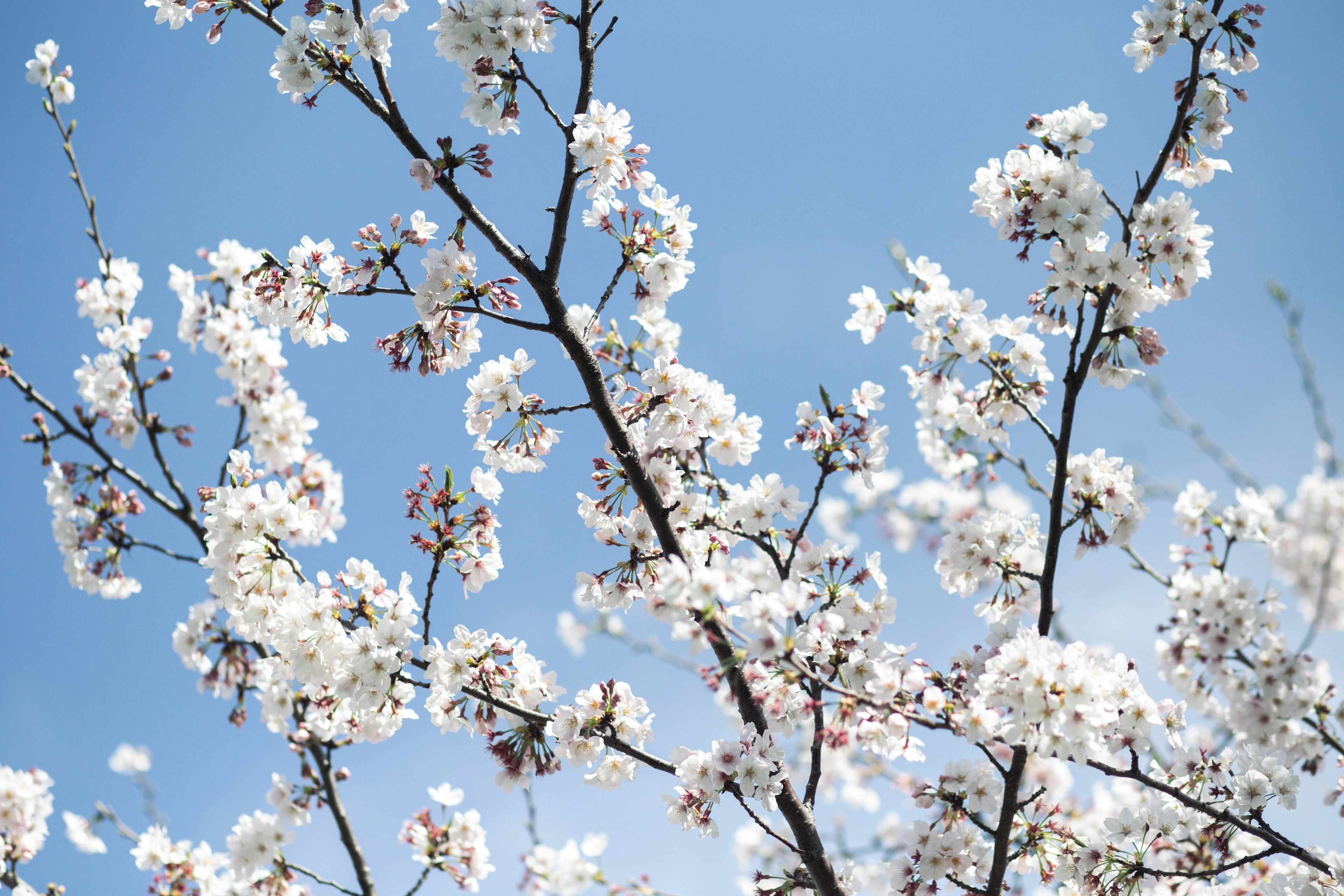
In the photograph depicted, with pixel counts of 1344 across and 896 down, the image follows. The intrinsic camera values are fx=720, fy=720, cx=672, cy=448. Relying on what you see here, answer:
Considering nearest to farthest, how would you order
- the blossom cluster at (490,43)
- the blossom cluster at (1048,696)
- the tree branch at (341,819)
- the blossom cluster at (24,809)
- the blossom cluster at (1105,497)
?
1. the blossom cluster at (1048,696)
2. the blossom cluster at (490,43)
3. the blossom cluster at (1105,497)
4. the tree branch at (341,819)
5. the blossom cluster at (24,809)

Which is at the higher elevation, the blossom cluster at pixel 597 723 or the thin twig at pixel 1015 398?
the thin twig at pixel 1015 398

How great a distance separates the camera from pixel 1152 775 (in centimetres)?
362

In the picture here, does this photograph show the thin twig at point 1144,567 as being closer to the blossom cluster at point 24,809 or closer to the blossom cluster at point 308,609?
the blossom cluster at point 308,609

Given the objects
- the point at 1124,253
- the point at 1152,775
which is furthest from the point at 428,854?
the point at 1124,253

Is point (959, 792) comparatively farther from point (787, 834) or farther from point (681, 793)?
point (787, 834)

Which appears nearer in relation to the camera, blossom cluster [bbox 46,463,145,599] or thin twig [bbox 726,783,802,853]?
thin twig [bbox 726,783,802,853]

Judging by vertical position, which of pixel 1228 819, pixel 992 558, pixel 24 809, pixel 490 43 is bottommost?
pixel 24 809

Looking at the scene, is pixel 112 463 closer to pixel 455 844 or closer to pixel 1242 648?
pixel 455 844

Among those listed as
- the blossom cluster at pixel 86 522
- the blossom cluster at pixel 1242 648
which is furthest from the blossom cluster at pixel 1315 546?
the blossom cluster at pixel 86 522

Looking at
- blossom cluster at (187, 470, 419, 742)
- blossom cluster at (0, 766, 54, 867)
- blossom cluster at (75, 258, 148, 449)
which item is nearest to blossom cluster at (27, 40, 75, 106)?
blossom cluster at (75, 258, 148, 449)

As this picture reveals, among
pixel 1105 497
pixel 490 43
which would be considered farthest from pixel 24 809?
pixel 1105 497

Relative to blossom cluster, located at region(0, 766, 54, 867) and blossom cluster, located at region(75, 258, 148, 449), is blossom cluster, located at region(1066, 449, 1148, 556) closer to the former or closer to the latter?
blossom cluster, located at region(75, 258, 148, 449)

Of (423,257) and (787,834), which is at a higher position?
(423,257)

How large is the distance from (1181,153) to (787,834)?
4.98 metres
